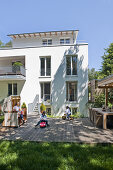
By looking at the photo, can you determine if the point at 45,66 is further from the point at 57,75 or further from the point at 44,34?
the point at 44,34

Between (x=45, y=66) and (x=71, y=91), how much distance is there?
14.5 ft

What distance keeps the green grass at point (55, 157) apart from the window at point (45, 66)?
10.2 metres

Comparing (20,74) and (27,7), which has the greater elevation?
(27,7)

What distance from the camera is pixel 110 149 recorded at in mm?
4227

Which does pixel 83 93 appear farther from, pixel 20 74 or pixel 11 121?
pixel 11 121

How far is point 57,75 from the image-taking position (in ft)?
44.7

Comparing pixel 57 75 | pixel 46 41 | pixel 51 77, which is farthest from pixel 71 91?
pixel 46 41

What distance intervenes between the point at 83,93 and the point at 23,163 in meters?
10.7

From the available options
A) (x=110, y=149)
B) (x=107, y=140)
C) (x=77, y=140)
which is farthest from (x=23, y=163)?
(x=107, y=140)

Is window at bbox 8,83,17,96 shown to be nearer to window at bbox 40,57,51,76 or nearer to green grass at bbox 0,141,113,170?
window at bbox 40,57,51,76

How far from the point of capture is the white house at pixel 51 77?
13.2 meters

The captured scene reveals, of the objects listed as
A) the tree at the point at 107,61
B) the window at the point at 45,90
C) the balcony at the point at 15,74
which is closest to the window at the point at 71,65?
the window at the point at 45,90

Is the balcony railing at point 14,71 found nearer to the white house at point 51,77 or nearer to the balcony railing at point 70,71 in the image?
the white house at point 51,77

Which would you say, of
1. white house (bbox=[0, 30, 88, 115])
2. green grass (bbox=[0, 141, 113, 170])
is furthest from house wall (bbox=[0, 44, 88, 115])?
green grass (bbox=[0, 141, 113, 170])
